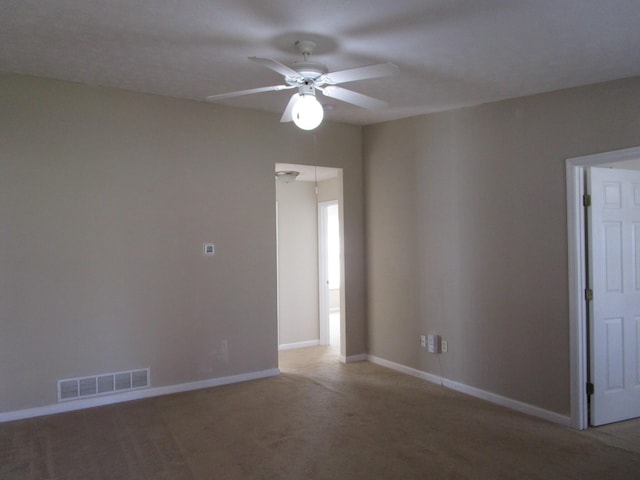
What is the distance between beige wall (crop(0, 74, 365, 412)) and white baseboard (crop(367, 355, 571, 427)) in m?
1.38

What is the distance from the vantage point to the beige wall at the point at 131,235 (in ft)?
12.4

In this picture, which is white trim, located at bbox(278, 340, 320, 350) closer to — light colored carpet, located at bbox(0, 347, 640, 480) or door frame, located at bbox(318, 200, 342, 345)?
door frame, located at bbox(318, 200, 342, 345)

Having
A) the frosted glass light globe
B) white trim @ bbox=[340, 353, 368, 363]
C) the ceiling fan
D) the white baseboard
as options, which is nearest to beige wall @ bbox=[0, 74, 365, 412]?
white trim @ bbox=[340, 353, 368, 363]

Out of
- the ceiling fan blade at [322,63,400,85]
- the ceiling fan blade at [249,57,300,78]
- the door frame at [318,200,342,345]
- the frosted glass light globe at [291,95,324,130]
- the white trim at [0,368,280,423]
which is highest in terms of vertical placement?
the ceiling fan blade at [249,57,300,78]

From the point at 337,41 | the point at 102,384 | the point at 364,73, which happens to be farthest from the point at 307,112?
the point at 102,384

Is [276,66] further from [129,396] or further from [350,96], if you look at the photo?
[129,396]

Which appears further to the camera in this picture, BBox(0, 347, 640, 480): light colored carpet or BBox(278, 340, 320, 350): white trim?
BBox(278, 340, 320, 350): white trim

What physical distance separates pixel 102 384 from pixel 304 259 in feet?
10.5

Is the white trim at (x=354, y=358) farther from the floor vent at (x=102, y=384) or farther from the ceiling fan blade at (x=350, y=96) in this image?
the ceiling fan blade at (x=350, y=96)

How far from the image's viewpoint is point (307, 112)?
2.78 metres

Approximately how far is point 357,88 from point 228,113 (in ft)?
4.78

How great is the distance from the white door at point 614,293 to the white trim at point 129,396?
9.81 ft

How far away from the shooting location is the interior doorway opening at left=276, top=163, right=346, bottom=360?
6406 millimetres

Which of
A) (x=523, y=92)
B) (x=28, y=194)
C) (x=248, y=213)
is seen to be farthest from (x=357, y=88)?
(x=28, y=194)
